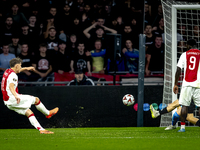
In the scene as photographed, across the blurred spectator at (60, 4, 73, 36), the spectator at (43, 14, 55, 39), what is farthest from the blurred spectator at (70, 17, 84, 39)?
the spectator at (43, 14, 55, 39)

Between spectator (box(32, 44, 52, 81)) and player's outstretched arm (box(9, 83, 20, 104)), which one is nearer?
player's outstretched arm (box(9, 83, 20, 104))

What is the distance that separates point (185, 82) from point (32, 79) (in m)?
5.18

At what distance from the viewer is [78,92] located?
29.2 ft

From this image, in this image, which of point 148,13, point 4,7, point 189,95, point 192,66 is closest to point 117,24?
point 148,13

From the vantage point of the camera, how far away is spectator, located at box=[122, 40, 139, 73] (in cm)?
1046

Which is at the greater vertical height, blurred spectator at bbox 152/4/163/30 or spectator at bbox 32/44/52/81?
blurred spectator at bbox 152/4/163/30

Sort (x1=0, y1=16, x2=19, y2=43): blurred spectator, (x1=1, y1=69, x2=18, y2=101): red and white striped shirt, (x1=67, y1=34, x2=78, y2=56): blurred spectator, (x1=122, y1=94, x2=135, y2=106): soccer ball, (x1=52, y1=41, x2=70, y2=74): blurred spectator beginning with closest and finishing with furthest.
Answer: (x1=1, y1=69, x2=18, y2=101): red and white striped shirt < (x1=122, y1=94, x2=135, y2=106): soccer ball < (x1=52, y1=41, x2=70, y2=74): blurred spectator < (x1=67, y1=34, x2=78, y2=56): blurred spectator < (x1=0, y1=16, x2=19, y2=43): blurred spectator

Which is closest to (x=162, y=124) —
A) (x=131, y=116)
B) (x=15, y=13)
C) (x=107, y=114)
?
(x=131, y=116)

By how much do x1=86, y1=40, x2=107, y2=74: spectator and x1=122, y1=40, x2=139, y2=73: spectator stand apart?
2.17 ft

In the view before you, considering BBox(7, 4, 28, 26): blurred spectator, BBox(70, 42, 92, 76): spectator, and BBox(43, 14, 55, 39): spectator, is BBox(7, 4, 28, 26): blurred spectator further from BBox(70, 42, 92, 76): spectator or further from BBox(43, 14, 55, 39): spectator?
BBox(70, 42, 92, 76): spectator

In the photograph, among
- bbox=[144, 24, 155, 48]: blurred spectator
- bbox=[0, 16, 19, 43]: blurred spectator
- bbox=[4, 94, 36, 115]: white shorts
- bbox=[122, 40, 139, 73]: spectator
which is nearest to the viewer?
bbox=[4, 94, 36, 115]: white shorts

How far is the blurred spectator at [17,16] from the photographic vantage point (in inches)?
437

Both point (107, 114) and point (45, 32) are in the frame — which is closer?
point (107, 114)

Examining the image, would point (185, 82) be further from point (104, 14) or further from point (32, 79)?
point (104, 14)
